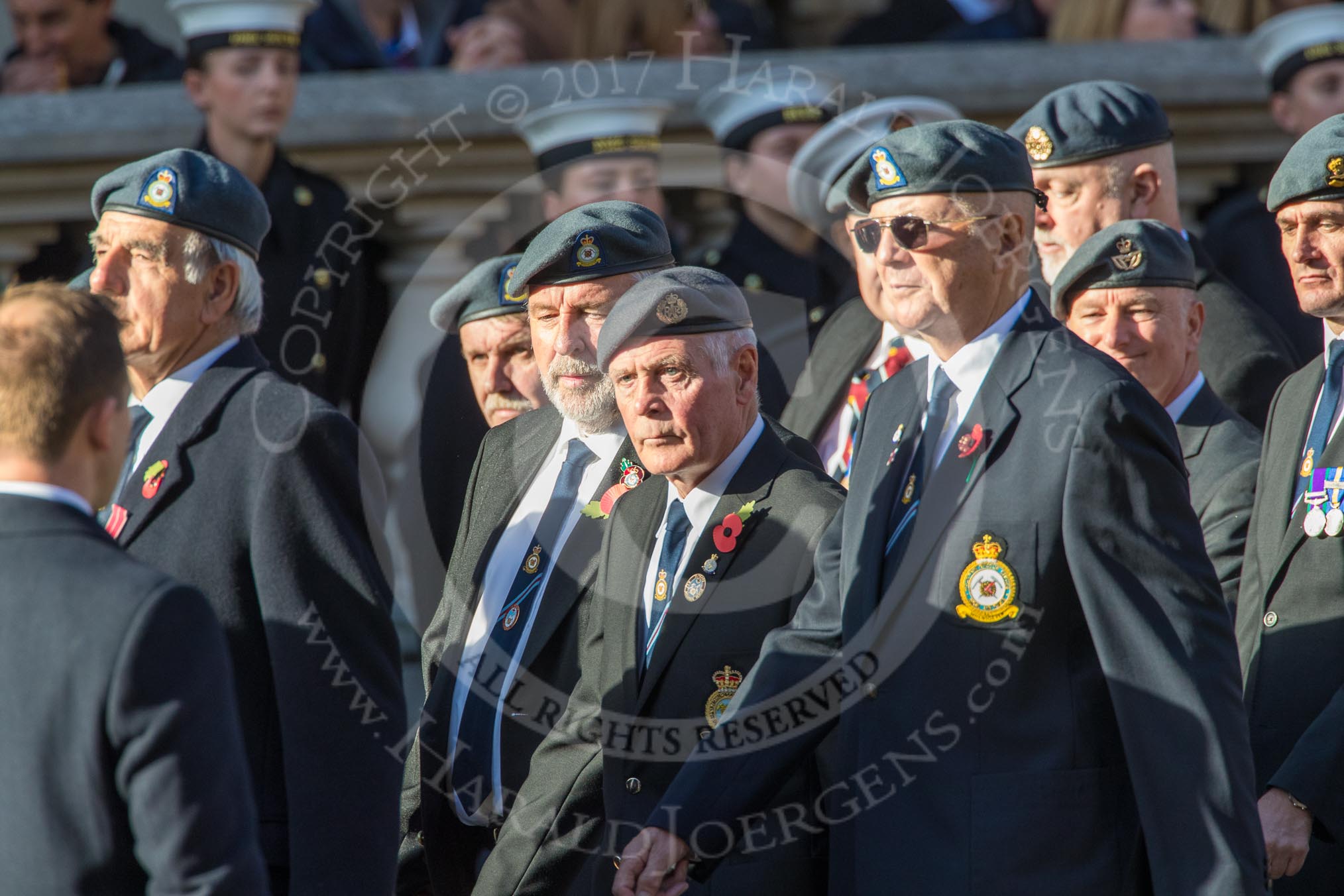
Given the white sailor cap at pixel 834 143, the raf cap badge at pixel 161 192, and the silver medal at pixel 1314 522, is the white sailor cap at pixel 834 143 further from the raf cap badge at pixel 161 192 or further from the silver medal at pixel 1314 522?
the raf cap badge at pixel 161 192

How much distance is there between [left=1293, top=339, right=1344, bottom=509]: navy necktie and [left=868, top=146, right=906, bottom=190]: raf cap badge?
3.65 feet

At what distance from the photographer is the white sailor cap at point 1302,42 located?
635 cm

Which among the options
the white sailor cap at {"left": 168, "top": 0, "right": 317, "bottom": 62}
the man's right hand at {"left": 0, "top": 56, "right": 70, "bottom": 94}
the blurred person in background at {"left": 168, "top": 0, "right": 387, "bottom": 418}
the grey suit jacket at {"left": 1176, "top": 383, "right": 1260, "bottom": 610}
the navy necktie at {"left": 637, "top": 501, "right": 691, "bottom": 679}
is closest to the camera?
the navy necktie at {"left": 637, "top": 501, "right": 691, "bottom": 679}

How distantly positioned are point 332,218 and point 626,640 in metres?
2.95

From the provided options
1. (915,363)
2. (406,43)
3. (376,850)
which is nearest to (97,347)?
(376,850)

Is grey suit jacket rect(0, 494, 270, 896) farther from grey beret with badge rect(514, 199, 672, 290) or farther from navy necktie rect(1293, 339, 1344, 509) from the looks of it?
navy necktie rect(1293, 339, 1344, 509)

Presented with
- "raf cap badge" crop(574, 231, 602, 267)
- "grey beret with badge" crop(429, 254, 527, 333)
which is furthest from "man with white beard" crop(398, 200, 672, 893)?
"grey beret with badge" crop(429, 254, 527, 333)

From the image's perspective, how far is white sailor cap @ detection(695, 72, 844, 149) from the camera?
6.57 m

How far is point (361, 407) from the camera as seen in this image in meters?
6.77

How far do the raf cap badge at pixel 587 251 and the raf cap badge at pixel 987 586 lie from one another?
1429 millimetres

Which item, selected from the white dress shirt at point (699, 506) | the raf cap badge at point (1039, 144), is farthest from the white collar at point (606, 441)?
the raf cap badge at point (1039, 144)

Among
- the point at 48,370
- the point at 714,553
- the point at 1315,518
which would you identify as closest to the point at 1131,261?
the point at 1315,518

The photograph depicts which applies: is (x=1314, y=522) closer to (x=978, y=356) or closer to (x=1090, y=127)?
(x=978, y=356)

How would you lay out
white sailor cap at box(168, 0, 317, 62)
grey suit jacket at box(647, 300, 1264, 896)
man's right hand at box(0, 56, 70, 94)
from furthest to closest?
man's right hand at box(0, 56, 70, 94) < white sailor cap at box(168, 0, 317, 62) < grey suit jacket at box(647, 300, 1264, 896)
